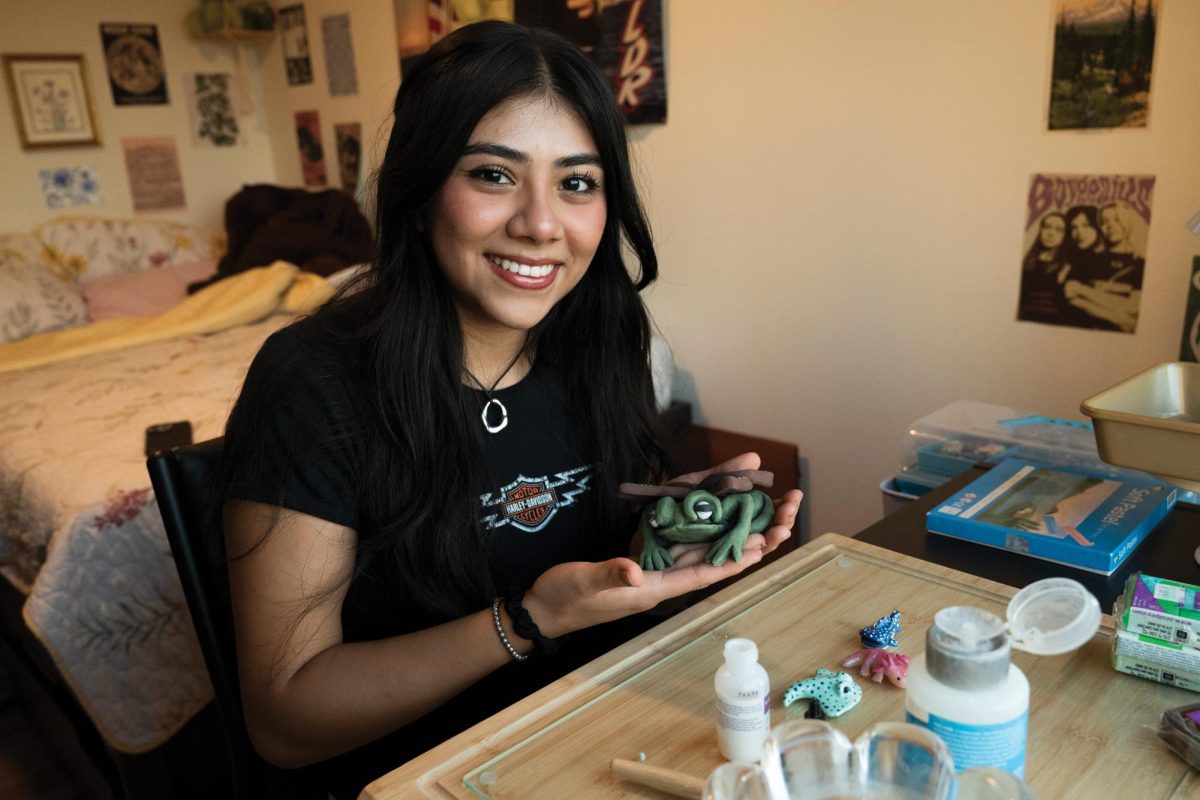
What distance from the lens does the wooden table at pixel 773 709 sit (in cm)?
63

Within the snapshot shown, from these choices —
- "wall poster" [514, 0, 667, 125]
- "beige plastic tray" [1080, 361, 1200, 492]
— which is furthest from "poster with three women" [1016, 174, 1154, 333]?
"wall poster" [514, 0, 667, 125]

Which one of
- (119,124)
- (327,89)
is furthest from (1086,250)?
(119,124)

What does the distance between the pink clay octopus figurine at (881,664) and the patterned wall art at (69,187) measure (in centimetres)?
335

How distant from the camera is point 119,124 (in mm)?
3260

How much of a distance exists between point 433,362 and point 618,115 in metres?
0.36

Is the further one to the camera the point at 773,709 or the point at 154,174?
the point at 154,174

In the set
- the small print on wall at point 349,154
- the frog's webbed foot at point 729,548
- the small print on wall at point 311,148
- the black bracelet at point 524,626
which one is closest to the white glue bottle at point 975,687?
the frog's webbed foot at point 729,548

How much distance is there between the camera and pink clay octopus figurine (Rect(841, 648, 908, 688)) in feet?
2.36

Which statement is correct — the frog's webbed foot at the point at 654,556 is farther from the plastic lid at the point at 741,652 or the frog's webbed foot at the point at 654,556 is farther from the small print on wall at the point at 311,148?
the small print on wall at the point at 311,148

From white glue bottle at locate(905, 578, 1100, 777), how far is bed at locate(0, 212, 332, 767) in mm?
1504

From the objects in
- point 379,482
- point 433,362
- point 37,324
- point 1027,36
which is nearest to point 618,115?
point 433,362

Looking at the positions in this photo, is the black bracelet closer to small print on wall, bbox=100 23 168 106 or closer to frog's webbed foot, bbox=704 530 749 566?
frog's webbed foot, bbox=704 530 749 566

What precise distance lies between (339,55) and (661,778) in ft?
9.97

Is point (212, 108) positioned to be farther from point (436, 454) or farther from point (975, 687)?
point (975, 687)
